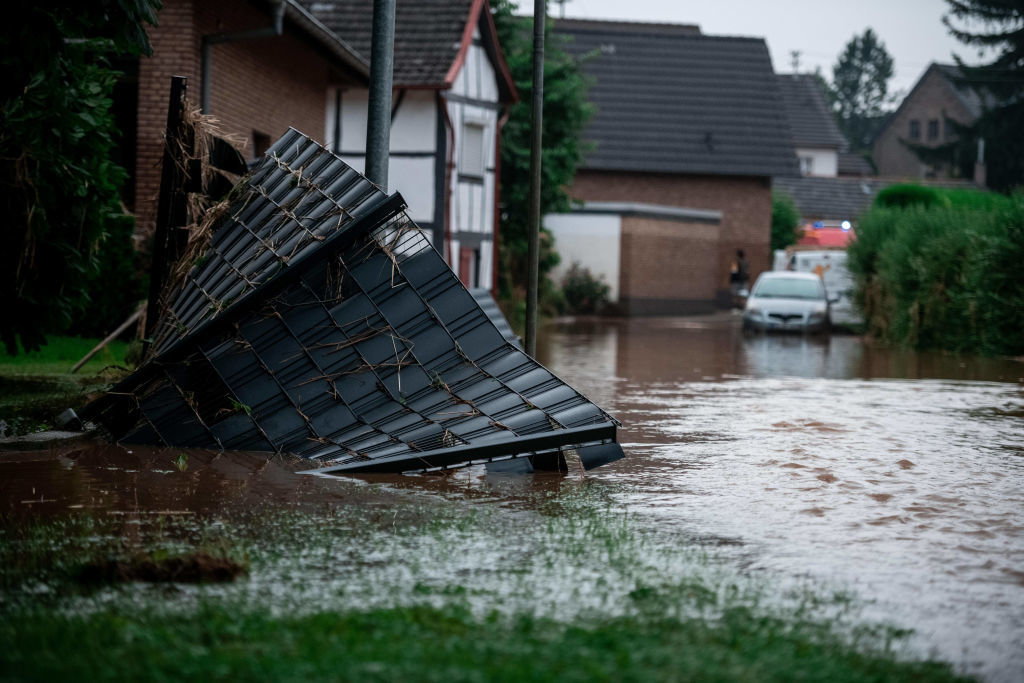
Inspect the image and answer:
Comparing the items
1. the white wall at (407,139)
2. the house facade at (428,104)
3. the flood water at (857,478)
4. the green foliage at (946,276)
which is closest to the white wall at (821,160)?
the green foliage at (946,276)

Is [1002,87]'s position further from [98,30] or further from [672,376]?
[98,30]

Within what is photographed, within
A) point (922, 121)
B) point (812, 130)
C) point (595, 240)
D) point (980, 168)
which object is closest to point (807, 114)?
point (812, 130)

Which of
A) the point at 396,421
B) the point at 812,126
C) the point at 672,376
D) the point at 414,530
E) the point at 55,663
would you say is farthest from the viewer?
the point at 812,126

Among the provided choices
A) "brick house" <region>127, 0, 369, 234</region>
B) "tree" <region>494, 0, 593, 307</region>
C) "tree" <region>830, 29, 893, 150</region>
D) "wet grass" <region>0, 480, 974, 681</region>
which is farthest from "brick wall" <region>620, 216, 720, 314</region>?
"tree" <region>830, 29, 893, 150</region>

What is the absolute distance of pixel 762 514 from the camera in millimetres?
7402

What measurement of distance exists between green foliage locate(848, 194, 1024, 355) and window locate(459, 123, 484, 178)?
863cm

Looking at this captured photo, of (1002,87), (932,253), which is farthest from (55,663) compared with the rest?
(1002,87)

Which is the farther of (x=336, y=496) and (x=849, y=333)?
(x=849, y=333)

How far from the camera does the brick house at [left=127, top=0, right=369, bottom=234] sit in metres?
17.6

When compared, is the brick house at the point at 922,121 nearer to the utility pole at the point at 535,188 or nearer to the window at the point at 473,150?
the window at the point at 473,150

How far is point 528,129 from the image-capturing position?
3186 centimetres

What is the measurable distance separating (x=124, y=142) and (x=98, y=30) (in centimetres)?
→ 1033

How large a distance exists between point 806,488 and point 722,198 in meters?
43.5

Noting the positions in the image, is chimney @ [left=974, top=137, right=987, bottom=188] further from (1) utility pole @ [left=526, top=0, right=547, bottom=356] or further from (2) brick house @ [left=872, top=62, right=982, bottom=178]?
(1) utility pole @ [left=526, top=0, right=547, bottom=356]
